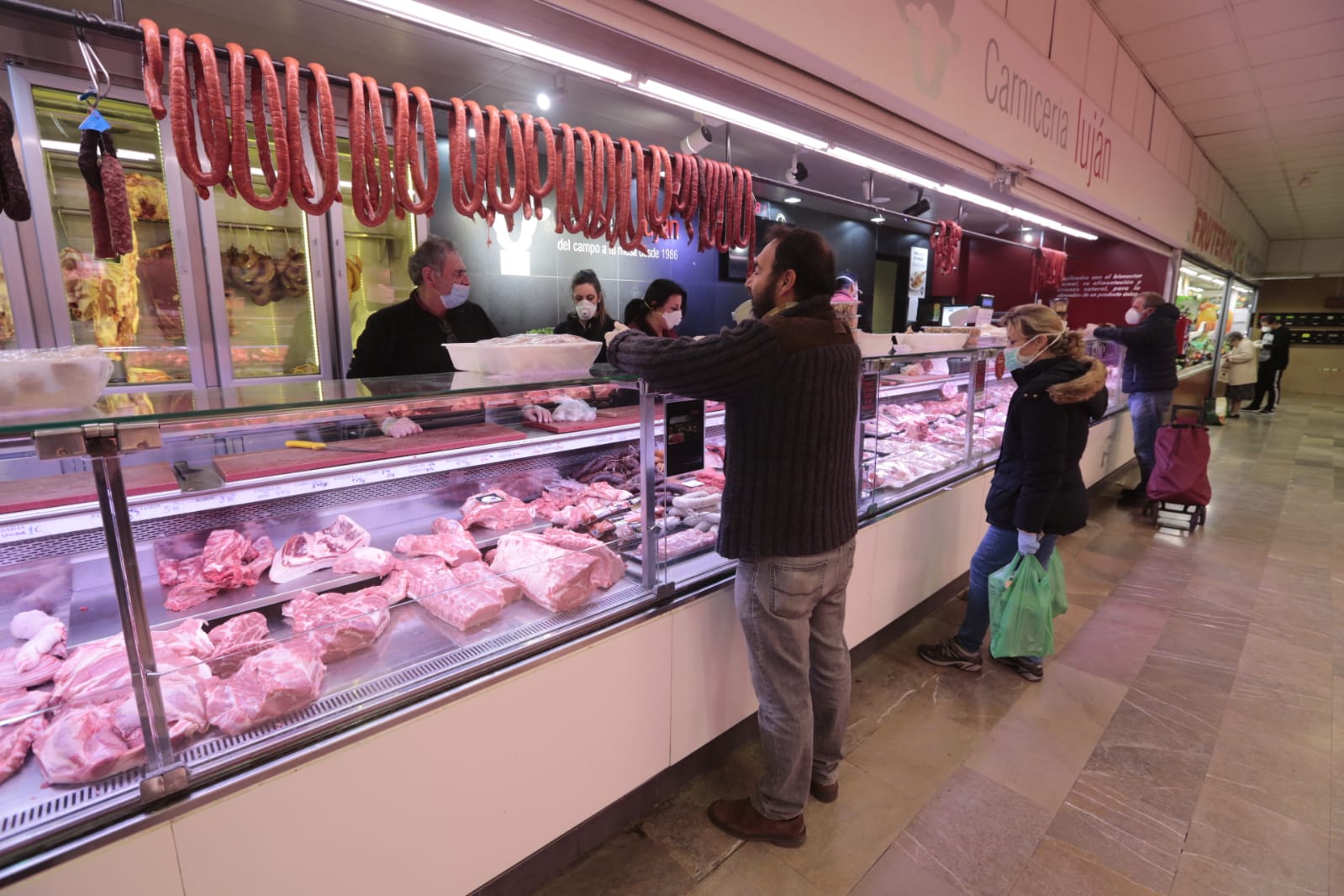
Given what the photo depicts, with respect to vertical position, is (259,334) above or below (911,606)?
above

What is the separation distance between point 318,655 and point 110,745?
1.45ft

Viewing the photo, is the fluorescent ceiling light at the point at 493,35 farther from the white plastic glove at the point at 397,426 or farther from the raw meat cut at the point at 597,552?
the raw meat cut at the point at 597,552

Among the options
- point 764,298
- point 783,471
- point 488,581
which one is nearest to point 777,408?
point 783,471

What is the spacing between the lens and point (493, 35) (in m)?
2.46

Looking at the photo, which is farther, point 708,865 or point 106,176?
point 708,865

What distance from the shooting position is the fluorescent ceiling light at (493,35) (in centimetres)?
220

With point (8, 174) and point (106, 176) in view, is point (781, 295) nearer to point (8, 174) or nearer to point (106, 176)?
point (106, 176)

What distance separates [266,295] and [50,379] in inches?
164

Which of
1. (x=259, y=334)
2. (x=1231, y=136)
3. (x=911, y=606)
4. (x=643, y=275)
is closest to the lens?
(x=911, y=606)

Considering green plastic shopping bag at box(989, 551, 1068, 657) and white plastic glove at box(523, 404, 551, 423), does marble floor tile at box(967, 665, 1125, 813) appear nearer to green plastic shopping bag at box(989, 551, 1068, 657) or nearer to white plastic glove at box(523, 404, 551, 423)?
green plastic shopping bag at box(989, 551, 1068, 657)

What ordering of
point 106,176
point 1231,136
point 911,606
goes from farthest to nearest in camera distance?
point 1231,136, point 911,606, point 106,176

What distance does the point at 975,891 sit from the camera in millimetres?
2184

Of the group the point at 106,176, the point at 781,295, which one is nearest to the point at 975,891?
the point at 781,295

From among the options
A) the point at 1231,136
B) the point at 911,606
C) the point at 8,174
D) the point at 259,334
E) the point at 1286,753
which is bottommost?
the point at 1286,753
